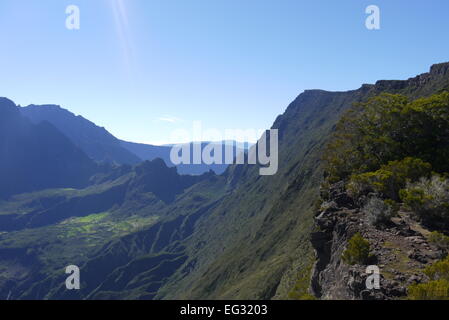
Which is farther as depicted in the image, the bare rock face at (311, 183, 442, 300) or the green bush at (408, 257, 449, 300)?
the bare rock face at (311, 183, 442, 300)

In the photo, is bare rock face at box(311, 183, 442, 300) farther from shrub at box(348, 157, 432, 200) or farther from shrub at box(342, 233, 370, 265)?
shrub at box(348, 157, 432, 200)

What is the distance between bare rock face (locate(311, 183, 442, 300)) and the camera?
1801 cm

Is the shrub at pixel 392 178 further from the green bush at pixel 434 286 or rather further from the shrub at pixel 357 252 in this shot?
the green bush at pixel 434 286

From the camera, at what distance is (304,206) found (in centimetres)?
11362

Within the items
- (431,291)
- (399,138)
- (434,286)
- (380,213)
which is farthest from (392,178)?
(431,291)

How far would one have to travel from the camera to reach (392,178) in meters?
28.8

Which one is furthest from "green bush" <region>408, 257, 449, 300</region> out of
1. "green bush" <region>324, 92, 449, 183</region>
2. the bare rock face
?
"green bush" <region>324, 92, 449, 183</region>

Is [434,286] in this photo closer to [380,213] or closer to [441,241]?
[441,241]

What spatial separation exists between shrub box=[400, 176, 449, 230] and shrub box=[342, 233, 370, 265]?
5.88 meters

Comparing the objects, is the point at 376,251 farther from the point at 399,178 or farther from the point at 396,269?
the point at 399,178

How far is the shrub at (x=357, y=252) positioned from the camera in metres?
21.1

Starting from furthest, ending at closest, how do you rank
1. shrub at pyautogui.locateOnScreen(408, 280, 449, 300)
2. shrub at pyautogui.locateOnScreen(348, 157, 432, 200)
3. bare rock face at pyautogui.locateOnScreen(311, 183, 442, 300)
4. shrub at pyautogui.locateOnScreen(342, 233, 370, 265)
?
shrub at pyautogui.locateOnScreen(348, 157, 432, 200) < shrub at pyautogui.locateOnScreen(342, 233, 370, 265) < bare rock face at pyautogui.locateOnScreen(311, 183, 442, 300) < shrub at pyautogui.locateOnScreen(408, 280, 449, 300)

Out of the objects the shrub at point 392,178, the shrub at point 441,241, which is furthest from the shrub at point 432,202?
the shrub at point 441,241
